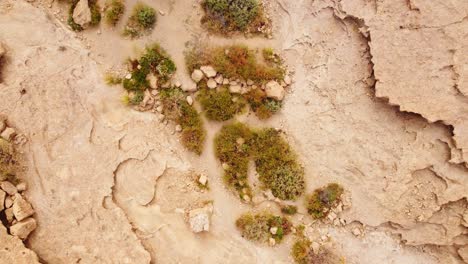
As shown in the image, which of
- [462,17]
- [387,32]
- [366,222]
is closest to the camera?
[462,17]

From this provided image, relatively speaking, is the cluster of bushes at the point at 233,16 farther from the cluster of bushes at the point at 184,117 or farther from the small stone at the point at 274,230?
the small stone at the point at 274,230

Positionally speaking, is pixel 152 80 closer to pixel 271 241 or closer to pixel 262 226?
pixel 262 226

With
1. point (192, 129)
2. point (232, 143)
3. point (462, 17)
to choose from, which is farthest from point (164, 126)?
point (462, 17)

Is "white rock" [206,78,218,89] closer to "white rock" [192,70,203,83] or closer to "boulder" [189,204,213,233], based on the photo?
"white rock" [192,70,203,83]

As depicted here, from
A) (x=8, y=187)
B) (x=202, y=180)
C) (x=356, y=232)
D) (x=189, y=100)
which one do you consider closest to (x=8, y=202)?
(x=8, y=187)

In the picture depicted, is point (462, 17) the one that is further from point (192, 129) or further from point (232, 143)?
point (192, 129)

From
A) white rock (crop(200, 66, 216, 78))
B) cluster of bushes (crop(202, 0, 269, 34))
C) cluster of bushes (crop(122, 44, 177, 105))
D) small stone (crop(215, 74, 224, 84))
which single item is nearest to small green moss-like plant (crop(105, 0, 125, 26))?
cluster of bushes (crop(122, 44, 177, 105))
